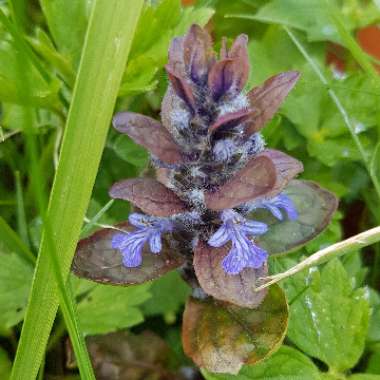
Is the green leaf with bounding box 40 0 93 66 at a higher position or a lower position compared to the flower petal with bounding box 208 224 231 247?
higher

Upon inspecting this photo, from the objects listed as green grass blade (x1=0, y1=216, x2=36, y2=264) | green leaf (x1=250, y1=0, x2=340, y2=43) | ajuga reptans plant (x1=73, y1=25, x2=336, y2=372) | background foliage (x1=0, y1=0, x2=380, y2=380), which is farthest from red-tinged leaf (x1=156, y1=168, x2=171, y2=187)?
green leaf (x1=250, y1=0, x2=340, y2=43)

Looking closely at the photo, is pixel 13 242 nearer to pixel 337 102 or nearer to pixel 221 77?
pixel 221 77

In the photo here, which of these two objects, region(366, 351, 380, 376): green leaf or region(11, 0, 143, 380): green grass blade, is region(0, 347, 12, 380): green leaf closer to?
region(11, 0, 143, 380): green grass blade

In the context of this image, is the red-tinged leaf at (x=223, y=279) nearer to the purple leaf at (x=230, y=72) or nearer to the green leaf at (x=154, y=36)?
the purple leaf at (x=230, y=72)

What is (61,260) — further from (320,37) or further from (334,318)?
(320,37)

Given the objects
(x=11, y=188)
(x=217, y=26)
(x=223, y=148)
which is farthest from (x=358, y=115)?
(x=11, y=188)

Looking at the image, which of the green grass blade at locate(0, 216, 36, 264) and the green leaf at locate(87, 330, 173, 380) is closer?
the green grass blade at locate(0, 216, 36, 264)

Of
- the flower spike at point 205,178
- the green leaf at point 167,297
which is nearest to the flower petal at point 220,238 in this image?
the flower spike at point 205,178

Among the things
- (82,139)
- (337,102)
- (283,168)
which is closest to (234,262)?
(283,168)
